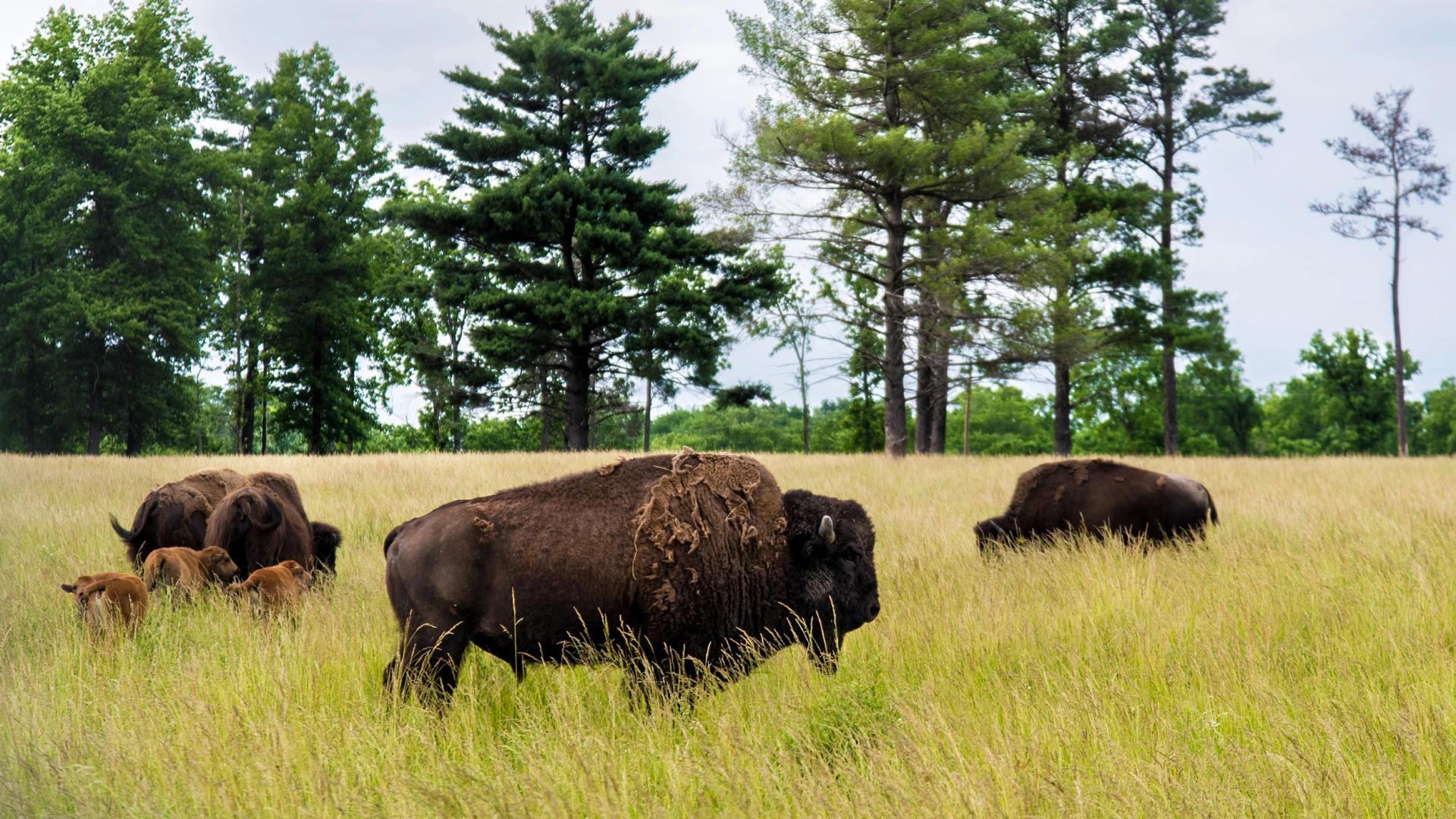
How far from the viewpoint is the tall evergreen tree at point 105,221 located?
2881 centimetres

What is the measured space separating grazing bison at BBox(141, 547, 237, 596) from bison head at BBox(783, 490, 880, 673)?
4.90 meters

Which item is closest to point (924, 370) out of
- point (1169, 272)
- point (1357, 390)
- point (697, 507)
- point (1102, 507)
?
point (1169, 272)

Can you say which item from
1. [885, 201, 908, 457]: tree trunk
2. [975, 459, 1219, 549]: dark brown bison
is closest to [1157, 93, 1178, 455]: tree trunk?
[885, 201, 908, 457]: tree trunk

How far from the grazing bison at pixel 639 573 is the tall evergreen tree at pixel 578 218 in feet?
80.5

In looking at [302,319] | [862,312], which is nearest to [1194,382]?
[862,312]

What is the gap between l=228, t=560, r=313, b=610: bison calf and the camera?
6828mm

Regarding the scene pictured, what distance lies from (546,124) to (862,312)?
12.4 metres

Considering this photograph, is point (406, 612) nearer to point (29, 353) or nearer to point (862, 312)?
point (862, 312)

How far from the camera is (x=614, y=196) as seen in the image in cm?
2969

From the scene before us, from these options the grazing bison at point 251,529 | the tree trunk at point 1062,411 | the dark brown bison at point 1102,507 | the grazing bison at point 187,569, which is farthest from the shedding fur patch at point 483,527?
the tree trunk at point 1062,411

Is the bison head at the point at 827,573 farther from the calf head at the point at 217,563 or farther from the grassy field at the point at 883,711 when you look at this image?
the calf head at the point at 217,563

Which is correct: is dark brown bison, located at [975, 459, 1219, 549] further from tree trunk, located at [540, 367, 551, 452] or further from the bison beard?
tree trunk, located at [540, 367, 551, 452]

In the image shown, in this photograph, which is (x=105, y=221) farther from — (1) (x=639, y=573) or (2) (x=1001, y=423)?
(2) (x=1001, y=423)

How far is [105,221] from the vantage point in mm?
31062
